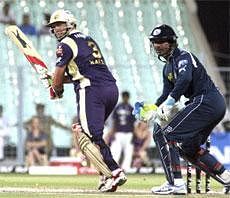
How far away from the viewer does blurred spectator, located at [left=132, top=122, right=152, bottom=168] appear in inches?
872

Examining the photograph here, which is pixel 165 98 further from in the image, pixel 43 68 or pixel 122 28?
pixel 122 28

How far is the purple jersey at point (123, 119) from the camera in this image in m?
22.5

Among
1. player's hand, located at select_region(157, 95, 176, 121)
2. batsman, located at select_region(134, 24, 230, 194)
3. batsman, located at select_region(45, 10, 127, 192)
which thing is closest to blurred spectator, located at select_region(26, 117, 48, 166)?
batsman, located at select_region(45, 10, 127, 192)

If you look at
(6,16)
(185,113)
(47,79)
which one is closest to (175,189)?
(185,113)

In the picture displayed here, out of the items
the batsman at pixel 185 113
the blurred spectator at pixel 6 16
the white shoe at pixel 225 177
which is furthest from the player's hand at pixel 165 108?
the blurred spectator at pixel 6 16

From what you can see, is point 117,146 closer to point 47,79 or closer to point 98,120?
point 47,79

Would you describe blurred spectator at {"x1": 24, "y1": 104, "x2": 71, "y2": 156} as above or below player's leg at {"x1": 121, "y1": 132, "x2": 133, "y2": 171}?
above

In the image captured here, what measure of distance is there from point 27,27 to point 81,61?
48.7ft

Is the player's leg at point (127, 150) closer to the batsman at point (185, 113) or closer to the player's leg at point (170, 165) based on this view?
the player's leg at point (170, 165)

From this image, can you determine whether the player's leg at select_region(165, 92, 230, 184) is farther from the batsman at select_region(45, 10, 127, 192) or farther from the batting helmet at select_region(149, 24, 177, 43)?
the batsman at select_region(45, 10, 127, 192)

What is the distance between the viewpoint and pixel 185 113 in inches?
485

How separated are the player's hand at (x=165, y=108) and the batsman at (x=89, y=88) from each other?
1.04m

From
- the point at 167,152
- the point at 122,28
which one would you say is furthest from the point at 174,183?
the point at 122,28

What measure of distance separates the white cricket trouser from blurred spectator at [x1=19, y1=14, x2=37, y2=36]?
5997 millimetres
